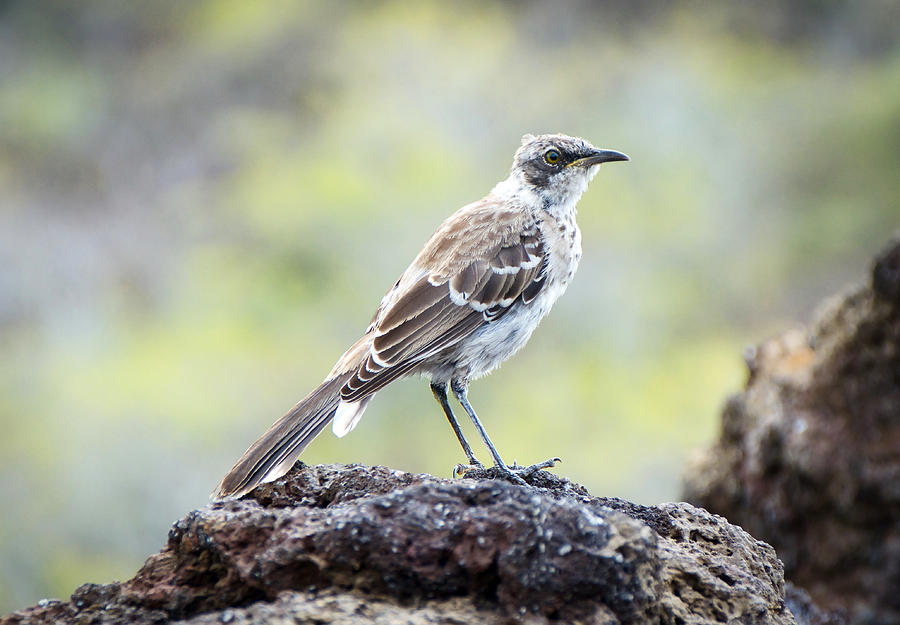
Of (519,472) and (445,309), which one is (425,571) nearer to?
(519,472)

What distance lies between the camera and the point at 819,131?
14.9 m

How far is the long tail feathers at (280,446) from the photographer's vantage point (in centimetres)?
362

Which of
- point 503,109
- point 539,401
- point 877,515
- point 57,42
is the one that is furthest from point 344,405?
point 57,42

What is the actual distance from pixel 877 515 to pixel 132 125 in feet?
45.6

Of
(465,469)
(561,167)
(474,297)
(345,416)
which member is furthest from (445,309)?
(561,167)

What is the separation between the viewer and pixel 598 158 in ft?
17.6

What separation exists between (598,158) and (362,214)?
7754 mm

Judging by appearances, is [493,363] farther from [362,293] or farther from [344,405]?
[362,293]

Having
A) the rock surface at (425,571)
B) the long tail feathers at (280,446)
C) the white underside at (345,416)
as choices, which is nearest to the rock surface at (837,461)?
the rock surface at (425,571)

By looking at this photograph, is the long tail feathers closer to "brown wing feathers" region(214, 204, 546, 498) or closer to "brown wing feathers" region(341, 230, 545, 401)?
"brown wing feathers" region(214, 204, 546, 498)

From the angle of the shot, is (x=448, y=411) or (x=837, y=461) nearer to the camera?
(x=448, y=411)

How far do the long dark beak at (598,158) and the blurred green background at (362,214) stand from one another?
5.87 metres

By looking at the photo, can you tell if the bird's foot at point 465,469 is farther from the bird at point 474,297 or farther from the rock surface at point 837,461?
the rock surface at point 837,461

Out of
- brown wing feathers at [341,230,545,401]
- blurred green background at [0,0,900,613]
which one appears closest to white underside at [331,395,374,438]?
brown wing feathers at [341,230,545,401]
